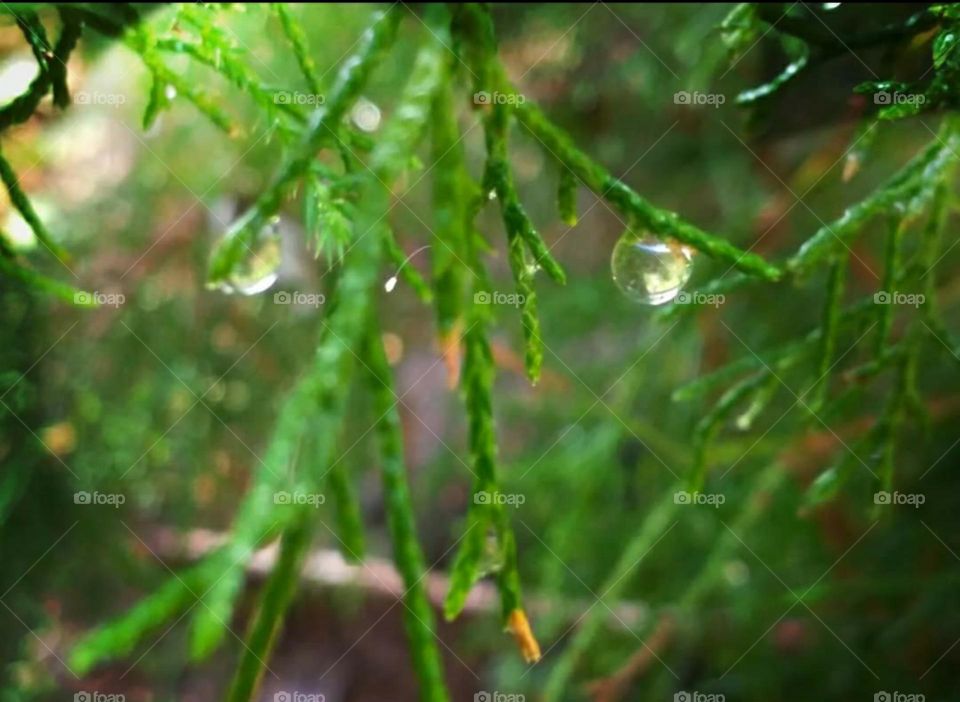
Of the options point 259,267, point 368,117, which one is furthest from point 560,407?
point 259,267

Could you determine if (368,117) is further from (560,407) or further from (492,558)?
(492,558)

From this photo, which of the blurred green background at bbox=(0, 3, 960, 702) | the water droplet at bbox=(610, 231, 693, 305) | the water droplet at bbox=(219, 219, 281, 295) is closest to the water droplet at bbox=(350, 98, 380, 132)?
the blurred green background at bbox=(0, 3, 960, 702)

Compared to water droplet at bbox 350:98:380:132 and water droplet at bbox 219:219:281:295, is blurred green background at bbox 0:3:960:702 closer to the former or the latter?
water droplet at bbox 350:98:380:132

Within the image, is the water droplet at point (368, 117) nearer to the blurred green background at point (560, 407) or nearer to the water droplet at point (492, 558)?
the blurred green background at point (560, 407)

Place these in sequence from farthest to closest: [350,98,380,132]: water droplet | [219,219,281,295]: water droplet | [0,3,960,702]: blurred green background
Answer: [350,98,380,132]: water droplet
[0,3,960,702]: blurred green background
[219,219,281,295]: water droplet

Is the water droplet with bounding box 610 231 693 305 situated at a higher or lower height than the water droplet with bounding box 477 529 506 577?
higher

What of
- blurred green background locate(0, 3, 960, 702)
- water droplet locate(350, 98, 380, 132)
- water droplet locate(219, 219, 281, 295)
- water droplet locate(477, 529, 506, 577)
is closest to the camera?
water droplet locate(477, 529, 506, 577)

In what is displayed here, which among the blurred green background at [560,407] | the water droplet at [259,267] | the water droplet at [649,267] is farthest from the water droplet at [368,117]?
the water droplet at [649,267]
